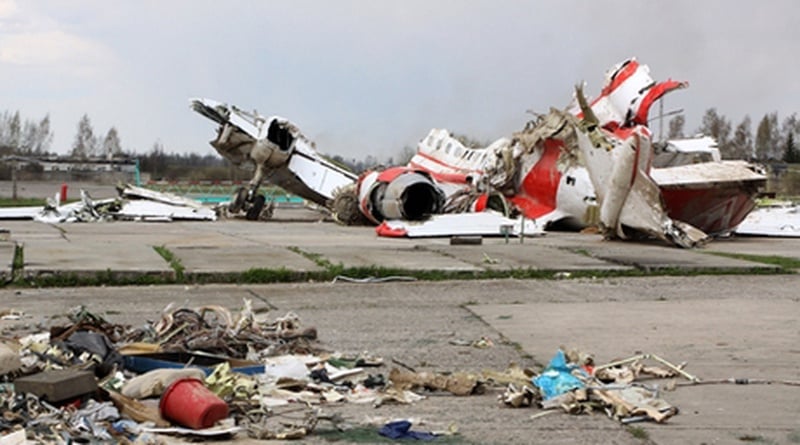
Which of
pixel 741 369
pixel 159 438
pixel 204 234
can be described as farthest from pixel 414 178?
pixel 159 438

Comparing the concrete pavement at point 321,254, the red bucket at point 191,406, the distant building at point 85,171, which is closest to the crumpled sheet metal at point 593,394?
the red bucket at point 191,406

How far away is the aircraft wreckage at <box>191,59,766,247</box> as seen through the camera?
18344 mm

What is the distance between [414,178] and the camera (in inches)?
961

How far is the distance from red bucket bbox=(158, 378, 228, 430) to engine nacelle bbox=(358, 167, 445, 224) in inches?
731

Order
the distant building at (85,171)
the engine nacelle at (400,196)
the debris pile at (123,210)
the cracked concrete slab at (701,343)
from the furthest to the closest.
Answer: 1. the distant building at (85,171)
2. the debris pile at (123,210)
3. the engine nacelle at (400,196)
4. the cracked concrete slab at (701,343)

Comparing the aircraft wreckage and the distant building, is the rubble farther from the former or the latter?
the distant building

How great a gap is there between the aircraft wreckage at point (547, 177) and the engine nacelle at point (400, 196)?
37 mm

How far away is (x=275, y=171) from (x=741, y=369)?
25599 mm

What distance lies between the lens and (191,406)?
486 centimetres

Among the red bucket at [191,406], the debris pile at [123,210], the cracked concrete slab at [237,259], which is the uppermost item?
the red bucket at [191,406]

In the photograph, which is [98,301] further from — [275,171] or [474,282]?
[275,171]

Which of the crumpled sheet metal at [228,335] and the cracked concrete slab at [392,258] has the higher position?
the cracked concrete slab at [392,258]

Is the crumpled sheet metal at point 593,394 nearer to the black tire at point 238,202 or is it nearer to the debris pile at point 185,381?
the debris pile at point 185,381

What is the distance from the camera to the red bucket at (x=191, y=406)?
15.8 ft
